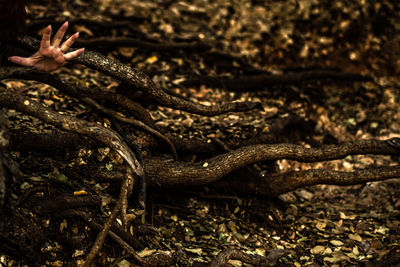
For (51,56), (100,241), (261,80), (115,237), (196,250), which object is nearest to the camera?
(51,56)

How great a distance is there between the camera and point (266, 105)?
6.08 meters

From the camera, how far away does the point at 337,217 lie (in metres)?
4.39

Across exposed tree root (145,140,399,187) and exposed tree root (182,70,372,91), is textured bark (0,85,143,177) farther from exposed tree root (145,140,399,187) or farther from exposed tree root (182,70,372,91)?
exposed tree root (182,70,372,91)

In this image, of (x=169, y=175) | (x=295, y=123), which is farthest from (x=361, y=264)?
(x=295, y=123)

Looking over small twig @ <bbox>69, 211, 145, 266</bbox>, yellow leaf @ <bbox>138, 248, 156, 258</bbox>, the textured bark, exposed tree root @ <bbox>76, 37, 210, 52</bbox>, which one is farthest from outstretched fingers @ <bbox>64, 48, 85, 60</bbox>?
exposed tree root @ <bbox>76, 37, 210, 52</bbox>

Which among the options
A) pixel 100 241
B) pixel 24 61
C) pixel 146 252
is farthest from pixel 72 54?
pixel 146 252

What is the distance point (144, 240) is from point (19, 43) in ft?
6.87

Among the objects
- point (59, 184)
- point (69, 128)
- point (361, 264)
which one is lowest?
point (361, 264)

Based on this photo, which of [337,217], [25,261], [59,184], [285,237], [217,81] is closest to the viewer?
[25,261]

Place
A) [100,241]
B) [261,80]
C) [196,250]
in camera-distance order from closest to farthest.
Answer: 1. [100,241]
2. [196,250]
3. [261,80]

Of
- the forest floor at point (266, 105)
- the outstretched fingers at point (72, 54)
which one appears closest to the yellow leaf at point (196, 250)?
the forest floor at point (266, 105)

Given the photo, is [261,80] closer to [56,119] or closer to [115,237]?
[115,237]

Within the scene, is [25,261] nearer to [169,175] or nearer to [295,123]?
[169,175]

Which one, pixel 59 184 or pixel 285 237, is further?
pixel 285 237
